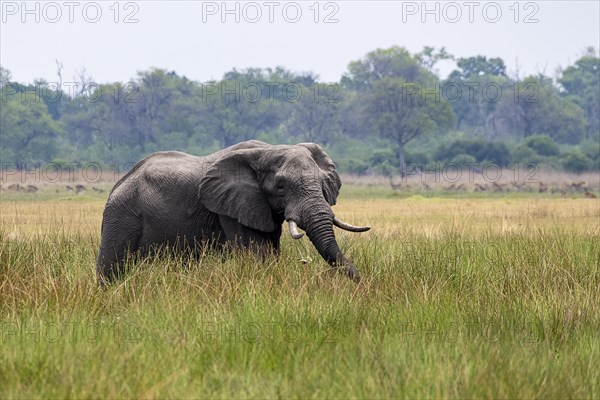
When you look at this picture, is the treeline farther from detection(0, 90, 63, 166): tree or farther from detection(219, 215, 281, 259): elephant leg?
detection(219, 215, 281, 259): elephant leg

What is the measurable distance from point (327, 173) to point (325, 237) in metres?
0.90

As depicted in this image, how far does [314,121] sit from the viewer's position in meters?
78.6

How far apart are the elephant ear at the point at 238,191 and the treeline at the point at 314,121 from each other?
5299 centimetres

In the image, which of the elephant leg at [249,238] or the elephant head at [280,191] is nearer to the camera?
the elephant head at [280,191]

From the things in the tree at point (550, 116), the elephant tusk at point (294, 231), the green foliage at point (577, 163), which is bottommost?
the green foliage at point (577, 163)

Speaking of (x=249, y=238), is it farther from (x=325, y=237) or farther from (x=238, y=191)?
(x=325, y=237)

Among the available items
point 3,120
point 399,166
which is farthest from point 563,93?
point 3,120

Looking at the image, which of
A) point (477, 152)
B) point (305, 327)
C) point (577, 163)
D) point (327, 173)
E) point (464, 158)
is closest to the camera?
point (305, 327)

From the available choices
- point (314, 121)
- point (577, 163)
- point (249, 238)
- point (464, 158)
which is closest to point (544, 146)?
point (464, 158)

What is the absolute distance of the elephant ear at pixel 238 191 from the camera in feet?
29.4

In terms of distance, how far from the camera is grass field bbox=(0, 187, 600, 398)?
18.0ft

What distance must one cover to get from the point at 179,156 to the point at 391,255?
2.12 meters

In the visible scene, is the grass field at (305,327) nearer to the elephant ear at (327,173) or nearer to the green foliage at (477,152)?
the elephant ear at (327,173)

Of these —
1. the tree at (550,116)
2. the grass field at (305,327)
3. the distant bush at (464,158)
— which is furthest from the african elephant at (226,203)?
the tree at (550,116)
